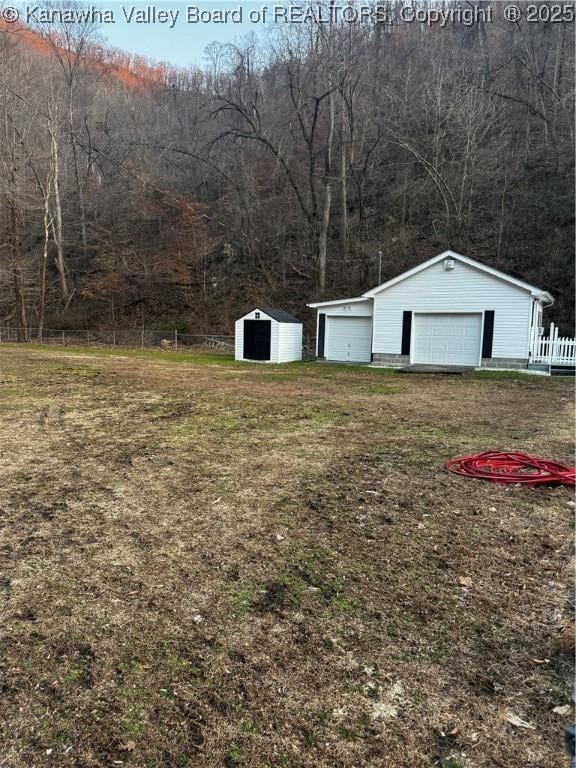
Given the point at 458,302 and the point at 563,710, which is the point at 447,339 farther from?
the point at 563,710

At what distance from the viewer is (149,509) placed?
3.72m

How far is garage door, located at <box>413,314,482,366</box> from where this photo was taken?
53.9 feet

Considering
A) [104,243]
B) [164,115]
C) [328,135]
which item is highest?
[164,115]

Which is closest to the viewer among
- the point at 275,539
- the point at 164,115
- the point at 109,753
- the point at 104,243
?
the point at 109,753

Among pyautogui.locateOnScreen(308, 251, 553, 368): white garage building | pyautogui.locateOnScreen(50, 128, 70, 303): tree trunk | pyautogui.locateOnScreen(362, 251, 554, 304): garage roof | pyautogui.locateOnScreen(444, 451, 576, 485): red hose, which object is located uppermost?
pyautogui.locateOnScreen(50, 128, 70, 303): tree trunk

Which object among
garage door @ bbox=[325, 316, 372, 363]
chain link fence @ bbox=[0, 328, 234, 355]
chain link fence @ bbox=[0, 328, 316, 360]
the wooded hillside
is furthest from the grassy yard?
chain link fence @ bbox=[0, 328, 234, 355]

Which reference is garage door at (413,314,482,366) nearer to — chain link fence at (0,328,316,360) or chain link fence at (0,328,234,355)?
chain link fence at (0,328,316,360)

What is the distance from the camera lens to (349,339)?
19156mm

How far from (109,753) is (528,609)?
1985 millimetres

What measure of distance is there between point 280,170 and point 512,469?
92.7ft

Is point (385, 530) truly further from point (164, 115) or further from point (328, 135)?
point (164, 115)

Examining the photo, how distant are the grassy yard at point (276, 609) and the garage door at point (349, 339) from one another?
1341cm

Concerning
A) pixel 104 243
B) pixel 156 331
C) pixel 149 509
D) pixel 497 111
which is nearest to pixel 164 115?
pixel 104 243

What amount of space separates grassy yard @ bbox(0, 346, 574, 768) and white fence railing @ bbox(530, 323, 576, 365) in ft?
37.1
